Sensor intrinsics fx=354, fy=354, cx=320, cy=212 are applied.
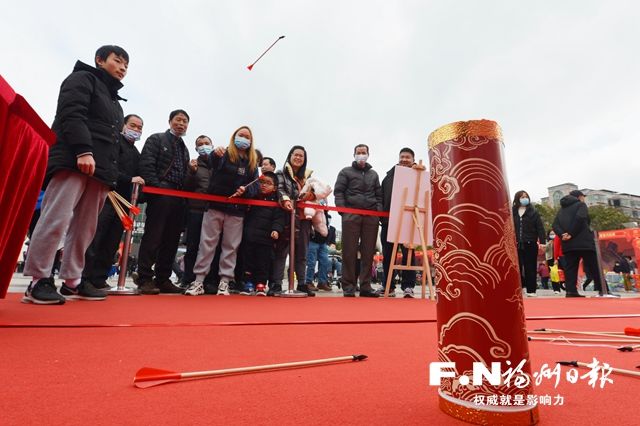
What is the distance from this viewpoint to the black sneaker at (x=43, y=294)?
2059 millimetres

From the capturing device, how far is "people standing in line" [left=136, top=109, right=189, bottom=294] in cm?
329

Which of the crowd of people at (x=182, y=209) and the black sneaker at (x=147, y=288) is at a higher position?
the crowd of people at (x=182, y=209)

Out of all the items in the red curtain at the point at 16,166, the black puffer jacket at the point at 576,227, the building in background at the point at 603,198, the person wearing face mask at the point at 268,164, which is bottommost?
the red curtain at the point at 16,166

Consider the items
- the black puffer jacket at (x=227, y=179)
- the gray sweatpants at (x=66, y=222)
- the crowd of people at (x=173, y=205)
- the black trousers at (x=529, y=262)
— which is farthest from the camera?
the black trousers at (x=529, y=262)

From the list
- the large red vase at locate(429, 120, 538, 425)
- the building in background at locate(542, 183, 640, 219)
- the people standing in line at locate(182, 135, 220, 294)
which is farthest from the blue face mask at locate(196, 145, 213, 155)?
the building in background at locate(542, 183, 640, 219)

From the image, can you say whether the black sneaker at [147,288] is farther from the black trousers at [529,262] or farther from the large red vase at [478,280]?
the black trousers at [529,262]

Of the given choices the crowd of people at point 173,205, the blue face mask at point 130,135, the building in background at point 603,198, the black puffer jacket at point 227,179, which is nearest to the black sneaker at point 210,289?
the crowd of people at point 173,205

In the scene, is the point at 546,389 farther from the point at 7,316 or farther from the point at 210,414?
the point at 7,316

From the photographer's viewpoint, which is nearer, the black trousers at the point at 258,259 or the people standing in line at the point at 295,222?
the black trousers at the point at 258,259

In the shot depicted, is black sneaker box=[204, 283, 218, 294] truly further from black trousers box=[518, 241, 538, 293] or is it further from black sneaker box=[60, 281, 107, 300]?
black trousers box=[518, 241, 538, 293]

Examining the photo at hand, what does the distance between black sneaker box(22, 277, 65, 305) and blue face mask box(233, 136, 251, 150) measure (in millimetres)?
2010

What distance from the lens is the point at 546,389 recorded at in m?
0.81

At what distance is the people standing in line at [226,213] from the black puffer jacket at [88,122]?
109 cm

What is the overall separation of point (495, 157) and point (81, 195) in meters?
2.52
